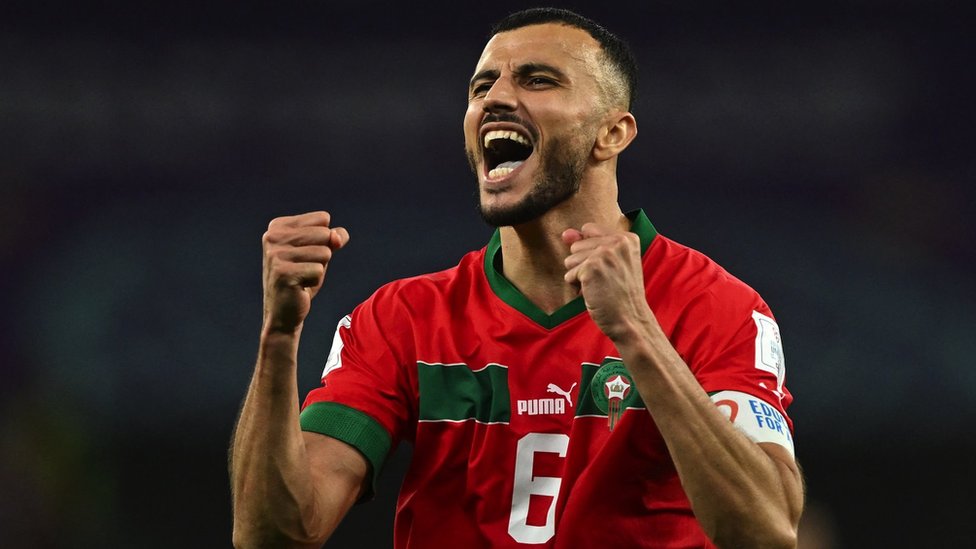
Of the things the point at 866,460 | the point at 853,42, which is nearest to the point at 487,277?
the point at 866,460

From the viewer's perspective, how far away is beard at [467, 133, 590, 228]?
2793 mm

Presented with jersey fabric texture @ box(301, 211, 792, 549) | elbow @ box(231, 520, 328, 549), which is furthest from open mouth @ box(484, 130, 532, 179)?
elbow @ box(231, 520, 328, 549)

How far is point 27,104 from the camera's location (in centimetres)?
637

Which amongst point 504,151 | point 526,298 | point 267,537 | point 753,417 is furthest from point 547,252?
point 267,537

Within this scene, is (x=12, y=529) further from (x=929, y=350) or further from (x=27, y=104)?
(x=929, y=350)

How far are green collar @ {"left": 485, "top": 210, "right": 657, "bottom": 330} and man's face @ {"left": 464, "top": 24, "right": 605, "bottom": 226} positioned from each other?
180 millimetres

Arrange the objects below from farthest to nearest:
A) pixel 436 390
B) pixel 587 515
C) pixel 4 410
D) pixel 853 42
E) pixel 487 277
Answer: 1. pixel 853 42
2. pixel 4 410
3. pixel 487 277
4. pixel 436 390
5. pixel 587 515

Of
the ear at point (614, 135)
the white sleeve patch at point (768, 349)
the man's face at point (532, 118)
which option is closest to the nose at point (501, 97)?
the man's face at point (532, 118)

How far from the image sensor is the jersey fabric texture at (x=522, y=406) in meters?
2.59

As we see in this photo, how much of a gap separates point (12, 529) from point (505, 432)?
367 cm

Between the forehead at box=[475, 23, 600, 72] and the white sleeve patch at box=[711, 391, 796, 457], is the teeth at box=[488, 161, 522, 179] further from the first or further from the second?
the white sleeve patch at box=[711, 391, 796, 457]

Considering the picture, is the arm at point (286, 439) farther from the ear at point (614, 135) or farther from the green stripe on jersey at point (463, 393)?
the ear at point (614, 135)

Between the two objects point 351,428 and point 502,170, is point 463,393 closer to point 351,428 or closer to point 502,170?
point 351,428

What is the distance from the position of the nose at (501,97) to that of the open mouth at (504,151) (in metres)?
0.05
